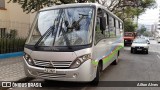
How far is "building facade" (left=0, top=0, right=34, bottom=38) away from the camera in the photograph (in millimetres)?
14539

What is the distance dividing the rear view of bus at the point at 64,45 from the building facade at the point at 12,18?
7.46 metres

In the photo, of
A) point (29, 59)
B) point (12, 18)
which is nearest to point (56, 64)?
point (29, 59)

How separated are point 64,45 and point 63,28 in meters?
0.67

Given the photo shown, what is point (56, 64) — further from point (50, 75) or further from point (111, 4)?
point (111, 4)

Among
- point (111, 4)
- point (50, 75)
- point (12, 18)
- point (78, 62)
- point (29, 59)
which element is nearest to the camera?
point (78, 62)

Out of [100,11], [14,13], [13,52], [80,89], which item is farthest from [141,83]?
[14,13]

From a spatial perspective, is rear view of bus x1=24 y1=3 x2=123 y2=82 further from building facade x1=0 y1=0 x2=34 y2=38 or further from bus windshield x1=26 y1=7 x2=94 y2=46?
building facade x1=0 y1=0 x2=34 y2=38

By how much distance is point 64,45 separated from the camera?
6.18m

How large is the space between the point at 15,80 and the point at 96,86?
105 inches

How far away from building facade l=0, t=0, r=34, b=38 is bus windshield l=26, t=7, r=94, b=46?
7258 millimetres

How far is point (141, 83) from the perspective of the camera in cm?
769

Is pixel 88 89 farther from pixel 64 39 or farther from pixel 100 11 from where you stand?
pixel 100 11

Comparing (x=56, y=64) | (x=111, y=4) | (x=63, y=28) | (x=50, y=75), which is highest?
(x=111, y=4)

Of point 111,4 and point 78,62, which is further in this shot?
point 111,4
